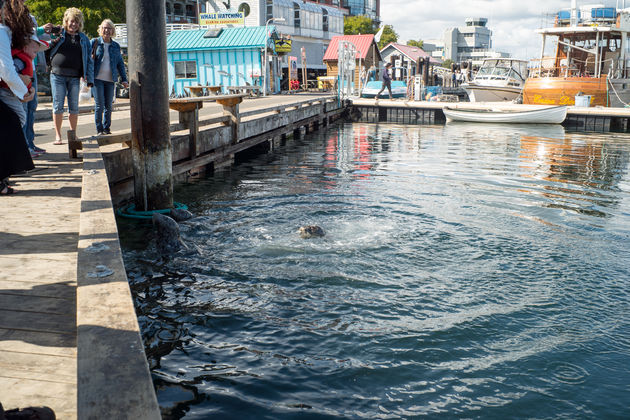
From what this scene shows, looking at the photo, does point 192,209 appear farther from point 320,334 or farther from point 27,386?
point 27,386

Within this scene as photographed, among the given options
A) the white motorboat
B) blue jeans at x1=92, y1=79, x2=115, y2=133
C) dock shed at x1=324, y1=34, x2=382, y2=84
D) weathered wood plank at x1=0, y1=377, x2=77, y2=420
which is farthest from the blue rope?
dock shed at x1=324, y1=34, x2=382, y2=84

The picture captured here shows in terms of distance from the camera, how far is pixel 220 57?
3562 centimetres

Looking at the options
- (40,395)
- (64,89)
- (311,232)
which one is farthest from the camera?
(64,89)

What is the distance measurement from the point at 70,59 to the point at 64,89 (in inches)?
19.0

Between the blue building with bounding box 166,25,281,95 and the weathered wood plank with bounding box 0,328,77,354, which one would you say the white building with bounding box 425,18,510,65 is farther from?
the weathered wood plank with bounding box 0,328,77,354

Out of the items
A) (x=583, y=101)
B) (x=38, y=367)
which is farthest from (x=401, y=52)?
(x=38, y=367)

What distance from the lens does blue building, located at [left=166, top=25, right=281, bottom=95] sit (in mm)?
34688

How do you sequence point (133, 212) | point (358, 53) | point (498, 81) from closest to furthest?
point (133, 212) < point (498, 81) < point (358, 53)

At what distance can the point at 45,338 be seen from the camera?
3.19m

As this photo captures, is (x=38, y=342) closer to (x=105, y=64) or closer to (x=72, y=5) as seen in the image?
(x=105, y=64)

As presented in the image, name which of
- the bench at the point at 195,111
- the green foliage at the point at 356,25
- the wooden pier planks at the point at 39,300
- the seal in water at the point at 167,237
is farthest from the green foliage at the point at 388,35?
→ the wooden pier planks at the point at 39,300

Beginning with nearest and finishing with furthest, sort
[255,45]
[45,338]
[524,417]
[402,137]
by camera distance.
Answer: [45,338] → [524,417] → [402,137] → [255,45]

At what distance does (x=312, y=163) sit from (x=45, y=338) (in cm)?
1196

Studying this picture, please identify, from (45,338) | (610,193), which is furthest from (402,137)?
(45,338)
